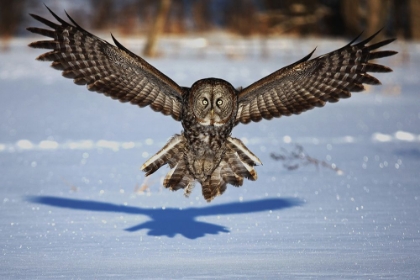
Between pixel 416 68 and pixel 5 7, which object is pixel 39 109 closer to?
pixel 416 68

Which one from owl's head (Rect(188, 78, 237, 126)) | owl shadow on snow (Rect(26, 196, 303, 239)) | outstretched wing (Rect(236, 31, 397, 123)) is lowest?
owl shadow on snow (Rect(26, 196, 303, 239))

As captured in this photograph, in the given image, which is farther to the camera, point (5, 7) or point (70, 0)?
point (70, 0)

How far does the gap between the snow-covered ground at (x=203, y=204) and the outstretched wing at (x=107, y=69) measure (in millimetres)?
753

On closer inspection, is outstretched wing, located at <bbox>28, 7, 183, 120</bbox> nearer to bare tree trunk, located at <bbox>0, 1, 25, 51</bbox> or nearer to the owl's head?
the owl's head

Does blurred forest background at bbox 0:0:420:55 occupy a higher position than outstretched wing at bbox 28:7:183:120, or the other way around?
blurred forest background at bbox 0:0:420:55

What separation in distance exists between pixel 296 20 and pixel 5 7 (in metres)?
9.03

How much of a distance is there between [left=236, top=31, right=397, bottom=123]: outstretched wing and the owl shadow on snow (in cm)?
60

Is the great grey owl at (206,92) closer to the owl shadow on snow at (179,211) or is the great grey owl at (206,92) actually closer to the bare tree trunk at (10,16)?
the owl shadow on snow at (179,211)

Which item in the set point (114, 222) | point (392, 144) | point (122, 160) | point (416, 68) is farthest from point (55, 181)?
point (416, 68)

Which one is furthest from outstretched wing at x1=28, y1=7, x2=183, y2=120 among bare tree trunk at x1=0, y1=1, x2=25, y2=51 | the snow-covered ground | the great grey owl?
bare tree trunk at x1=0, y1=1, x2=25, y2=51

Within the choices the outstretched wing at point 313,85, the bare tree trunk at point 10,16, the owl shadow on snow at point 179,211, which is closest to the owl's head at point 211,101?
the outstretched wing at point 313,85

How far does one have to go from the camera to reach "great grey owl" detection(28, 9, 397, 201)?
4.54m

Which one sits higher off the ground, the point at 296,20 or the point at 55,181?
the point at 296,20

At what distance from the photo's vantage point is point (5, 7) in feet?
72.8
